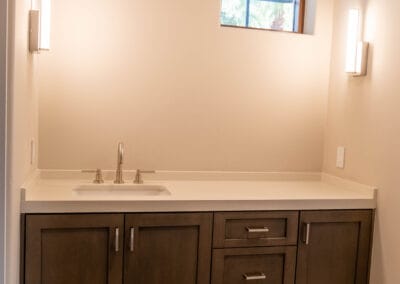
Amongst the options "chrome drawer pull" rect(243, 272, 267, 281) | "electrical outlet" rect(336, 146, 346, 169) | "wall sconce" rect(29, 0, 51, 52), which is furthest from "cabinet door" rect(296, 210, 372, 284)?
"wall sconce" rect(29, 0, 51, 52)

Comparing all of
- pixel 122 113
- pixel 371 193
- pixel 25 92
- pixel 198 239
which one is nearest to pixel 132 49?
pixel 122 113

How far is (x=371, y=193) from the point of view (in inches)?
89.4

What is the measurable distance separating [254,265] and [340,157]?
0.92 m

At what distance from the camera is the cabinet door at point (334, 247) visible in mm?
2203

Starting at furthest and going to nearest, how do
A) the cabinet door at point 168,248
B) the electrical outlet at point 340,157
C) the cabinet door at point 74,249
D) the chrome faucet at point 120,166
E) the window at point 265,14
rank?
the window at point 265,14
the electrical outlet at point 340,157
the chrome faucet at point 120,166
the cabinet door at point 168,248
the cabinet door at point 74,249

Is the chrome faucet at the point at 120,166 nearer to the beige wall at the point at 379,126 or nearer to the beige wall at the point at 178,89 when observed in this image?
the beige wall at the point at 178,89

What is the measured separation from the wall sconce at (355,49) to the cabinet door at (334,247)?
0.79 metres

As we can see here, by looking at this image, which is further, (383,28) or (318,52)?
(318,52)

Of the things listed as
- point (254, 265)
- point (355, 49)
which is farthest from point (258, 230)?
point (355, 49)

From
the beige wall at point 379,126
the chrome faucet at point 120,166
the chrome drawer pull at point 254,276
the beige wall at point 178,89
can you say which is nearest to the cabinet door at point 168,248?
the chrome drawer pull at point 254,276

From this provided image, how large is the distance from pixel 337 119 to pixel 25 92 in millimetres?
1825

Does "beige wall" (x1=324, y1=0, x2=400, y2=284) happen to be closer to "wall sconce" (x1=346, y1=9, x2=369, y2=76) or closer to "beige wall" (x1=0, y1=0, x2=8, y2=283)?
"wall sconce" (x1=346, y1=9, x2=369, y2=76)

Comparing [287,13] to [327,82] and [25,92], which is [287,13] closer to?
[327,82]

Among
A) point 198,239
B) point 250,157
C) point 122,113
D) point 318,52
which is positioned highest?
point 318,52
